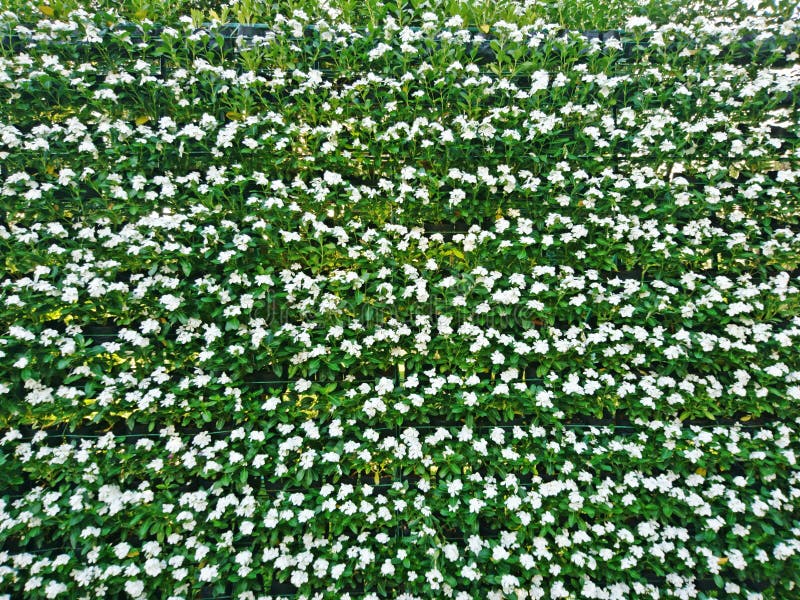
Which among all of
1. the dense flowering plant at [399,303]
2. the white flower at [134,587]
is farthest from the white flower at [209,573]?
the white flower at [134,587]

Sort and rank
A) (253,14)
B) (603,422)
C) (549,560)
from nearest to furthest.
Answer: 1. (549,560)
2. (603,422)
3. (253,14)

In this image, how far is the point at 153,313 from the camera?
2609 mm

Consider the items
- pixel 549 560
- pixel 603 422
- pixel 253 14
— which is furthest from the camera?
pixel 253 14

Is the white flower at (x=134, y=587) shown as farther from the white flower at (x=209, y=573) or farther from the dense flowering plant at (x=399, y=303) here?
the white flower at (x=209, y=573)

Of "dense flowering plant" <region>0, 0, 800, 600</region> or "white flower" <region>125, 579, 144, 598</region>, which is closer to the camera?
"white flower" <region>125, 579, 144, 598</region>

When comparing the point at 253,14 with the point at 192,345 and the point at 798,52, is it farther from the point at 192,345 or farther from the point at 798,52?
the point at 798,52

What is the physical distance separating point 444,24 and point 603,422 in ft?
9.52

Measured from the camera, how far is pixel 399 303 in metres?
2.71

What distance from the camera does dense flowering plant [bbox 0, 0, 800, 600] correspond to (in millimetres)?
2475

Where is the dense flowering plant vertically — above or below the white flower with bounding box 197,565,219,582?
above

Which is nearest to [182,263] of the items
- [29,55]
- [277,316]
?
[277,316]

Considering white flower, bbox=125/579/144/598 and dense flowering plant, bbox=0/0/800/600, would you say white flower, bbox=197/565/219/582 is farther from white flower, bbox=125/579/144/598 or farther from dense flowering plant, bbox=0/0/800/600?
white flower, bbox=125/579/144/598

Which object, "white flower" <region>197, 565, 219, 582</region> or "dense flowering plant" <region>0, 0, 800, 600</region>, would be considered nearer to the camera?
"white flower" <region>197, 565, 219, 582</region>

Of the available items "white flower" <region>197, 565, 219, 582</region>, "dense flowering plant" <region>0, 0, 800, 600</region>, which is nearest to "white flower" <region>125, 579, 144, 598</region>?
"dense flowering plant" <region>0, 0, 800, 600</region>
